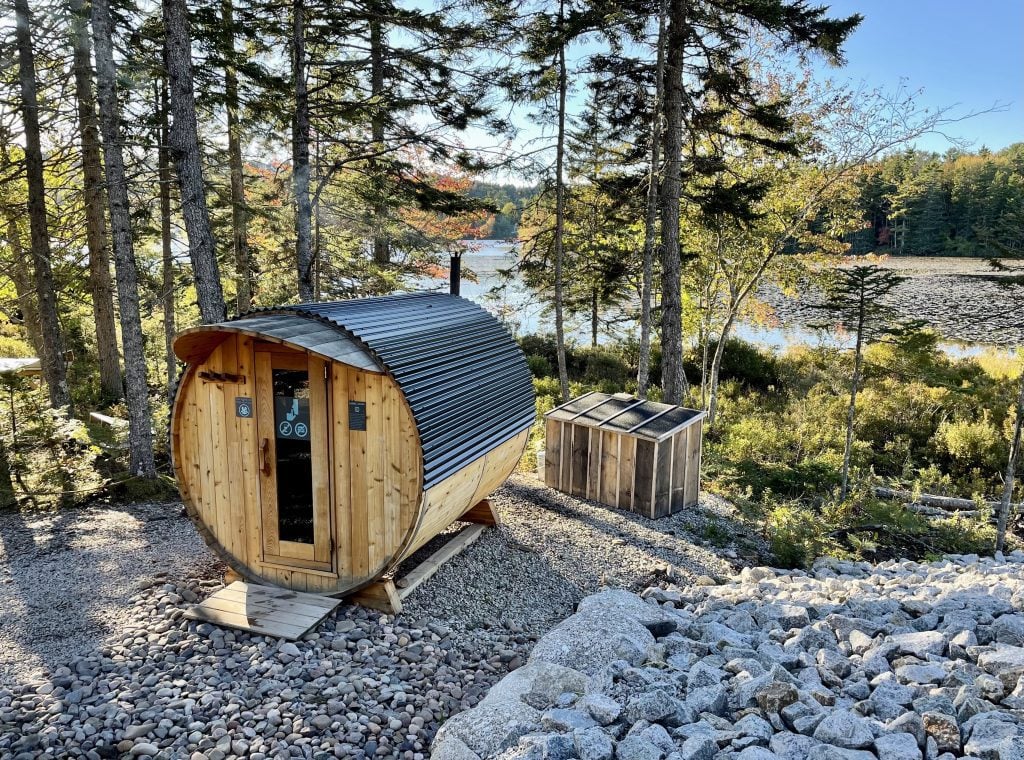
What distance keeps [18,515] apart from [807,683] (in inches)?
336

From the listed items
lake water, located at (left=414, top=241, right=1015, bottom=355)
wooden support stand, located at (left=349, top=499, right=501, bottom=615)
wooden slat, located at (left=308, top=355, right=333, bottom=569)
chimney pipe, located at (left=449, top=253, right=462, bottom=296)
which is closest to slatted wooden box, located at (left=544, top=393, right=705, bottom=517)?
wooden support stand, located at (left=349, top=499, right=501, bottom=615)

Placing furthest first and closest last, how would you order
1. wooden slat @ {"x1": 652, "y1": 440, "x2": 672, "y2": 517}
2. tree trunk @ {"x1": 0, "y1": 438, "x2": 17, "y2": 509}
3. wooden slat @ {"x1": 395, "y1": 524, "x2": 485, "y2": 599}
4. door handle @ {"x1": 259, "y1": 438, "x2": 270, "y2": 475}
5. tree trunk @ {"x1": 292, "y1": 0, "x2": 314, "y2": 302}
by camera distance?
1. tree trunk @ {"x1": 292, "y1": 0, "x2": 314, "y2": 302}
2. wooden slat @ {"x1": 652, "y1": 440, "x2": 672, "y2": 517}
3. tree trunk @ {"x1": 0, "y1": 438, "x2": 17, "y2": 509}
4. wooden slat @ {"x1": 395, "y1": 524, "x2": 485, "y2": 599}
5. door handle @ {"x1": 259, "y1": 438, "x2": 270, "y2": 475}

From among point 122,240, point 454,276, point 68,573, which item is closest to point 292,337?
point 68,573

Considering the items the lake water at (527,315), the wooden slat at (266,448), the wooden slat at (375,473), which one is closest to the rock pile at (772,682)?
the wooden slat at (375,473)

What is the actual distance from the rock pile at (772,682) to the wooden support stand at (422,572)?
1407mm

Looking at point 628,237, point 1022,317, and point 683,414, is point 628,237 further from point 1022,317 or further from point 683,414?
point 1022,317

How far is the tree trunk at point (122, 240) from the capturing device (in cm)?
773

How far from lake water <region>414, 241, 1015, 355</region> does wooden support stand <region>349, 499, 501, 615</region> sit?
534 cm

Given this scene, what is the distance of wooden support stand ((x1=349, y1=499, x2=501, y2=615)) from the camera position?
17.6 ft

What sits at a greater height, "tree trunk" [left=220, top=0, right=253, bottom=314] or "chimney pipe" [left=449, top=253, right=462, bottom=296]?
"tree trunk" [left=220, top=0, right=253, bottom=314]

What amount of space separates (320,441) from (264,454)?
1.74 feet

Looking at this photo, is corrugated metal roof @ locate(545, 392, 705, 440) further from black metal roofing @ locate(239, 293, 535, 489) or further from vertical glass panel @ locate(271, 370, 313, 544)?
vertical glass panel @ locate(271, 370, 313, 544)

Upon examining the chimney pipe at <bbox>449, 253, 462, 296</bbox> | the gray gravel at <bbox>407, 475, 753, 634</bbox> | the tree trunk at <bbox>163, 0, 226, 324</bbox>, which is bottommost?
the gray gravel at <bbox>407, 475, 753, 634</bbox>

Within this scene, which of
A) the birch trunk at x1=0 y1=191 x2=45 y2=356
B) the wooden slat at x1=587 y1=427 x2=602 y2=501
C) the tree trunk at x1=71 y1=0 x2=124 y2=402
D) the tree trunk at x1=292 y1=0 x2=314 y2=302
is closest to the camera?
the wooden slat at x1=587 y1=427 x2=602 y2=501
